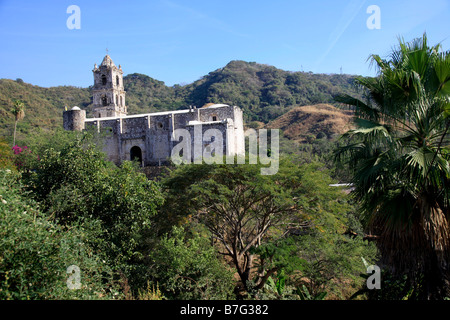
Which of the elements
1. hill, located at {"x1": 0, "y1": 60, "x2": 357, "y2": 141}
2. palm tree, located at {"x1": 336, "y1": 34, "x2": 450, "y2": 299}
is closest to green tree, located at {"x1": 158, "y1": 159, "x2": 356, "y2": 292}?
palm tree, located at {"x1": 336, "y1": 34, "x2": 450, "y2": 299}

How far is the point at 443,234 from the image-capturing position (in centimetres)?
544

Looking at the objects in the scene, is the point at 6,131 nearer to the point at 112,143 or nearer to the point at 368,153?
the point at 112,143

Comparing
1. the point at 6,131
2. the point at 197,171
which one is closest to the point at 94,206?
the point at 197,171

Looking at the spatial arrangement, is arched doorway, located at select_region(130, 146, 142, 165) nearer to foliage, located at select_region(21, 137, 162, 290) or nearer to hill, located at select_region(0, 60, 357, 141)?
foliage, located at select_region(21, 137, 162, 290)

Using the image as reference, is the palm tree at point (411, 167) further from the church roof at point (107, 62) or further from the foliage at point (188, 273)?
the church roof at point (107, 62)

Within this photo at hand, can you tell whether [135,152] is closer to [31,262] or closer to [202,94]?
[31,262]

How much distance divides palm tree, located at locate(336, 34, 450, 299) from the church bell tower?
27.8 m

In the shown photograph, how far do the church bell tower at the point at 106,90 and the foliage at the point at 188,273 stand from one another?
24.4 m

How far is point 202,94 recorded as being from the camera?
235 feet

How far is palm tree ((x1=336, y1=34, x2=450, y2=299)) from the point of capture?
551cm

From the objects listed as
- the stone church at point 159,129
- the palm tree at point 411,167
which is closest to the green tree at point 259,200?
the palm tree at point 411,167

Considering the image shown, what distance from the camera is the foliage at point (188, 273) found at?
852cm

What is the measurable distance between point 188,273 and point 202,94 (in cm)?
6491
